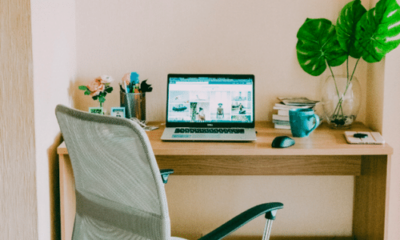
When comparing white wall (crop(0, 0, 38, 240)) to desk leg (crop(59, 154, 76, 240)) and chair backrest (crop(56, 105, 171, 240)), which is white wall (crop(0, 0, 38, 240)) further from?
chair backrest (crop(56, 105, 171, 240))

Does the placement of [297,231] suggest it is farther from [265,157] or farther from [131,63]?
[131,63]

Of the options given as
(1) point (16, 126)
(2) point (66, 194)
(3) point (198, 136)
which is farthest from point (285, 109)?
(1) point (16, 126)

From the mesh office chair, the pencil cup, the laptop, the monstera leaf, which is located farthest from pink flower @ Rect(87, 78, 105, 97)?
the monstera leaf

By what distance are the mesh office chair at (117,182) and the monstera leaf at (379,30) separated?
1050mm

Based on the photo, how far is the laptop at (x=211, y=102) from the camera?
74.3 inches

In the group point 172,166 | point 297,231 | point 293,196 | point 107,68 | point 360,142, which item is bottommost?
point 297,231

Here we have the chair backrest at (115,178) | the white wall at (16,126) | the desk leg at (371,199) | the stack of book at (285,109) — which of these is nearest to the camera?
the chair backrest at (115,178)

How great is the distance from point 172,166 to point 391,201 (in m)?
1.12

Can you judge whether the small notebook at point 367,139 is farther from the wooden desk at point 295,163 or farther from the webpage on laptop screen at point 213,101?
the webpage on laptop screen at point 213,101

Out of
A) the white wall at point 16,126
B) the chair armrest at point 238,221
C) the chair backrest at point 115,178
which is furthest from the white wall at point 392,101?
the white wall at point 16,126

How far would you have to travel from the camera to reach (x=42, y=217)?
59.7 inches

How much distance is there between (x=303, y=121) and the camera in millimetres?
1722

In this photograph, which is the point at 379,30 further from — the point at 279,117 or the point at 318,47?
the point at 279,117

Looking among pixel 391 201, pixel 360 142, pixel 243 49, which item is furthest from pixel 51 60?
pixel 391 201
